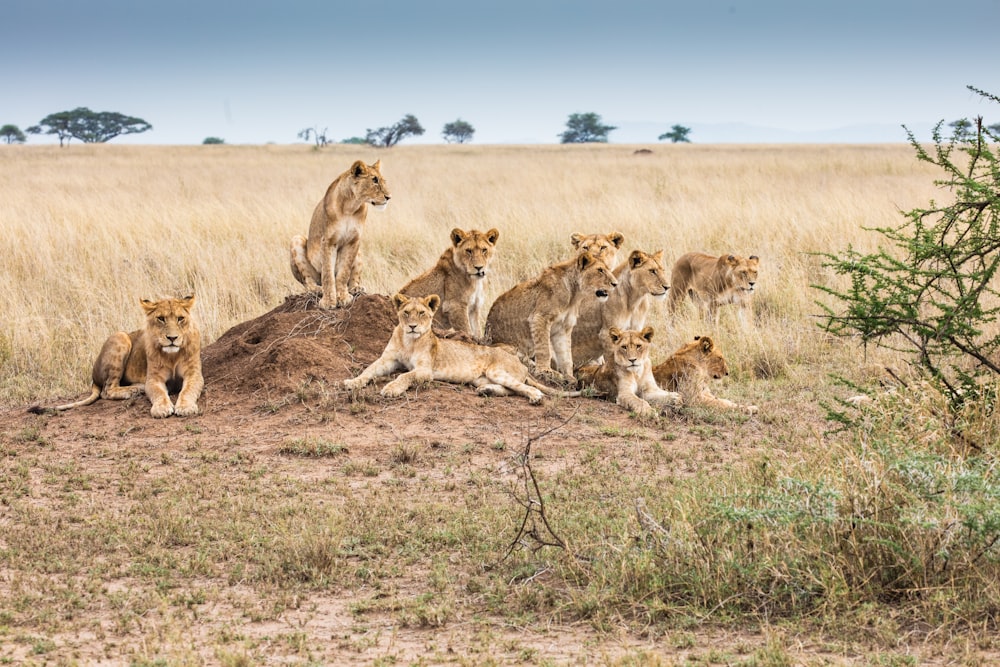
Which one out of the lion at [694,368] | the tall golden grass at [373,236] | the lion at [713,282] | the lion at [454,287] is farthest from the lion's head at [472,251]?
the lion at [713,282]

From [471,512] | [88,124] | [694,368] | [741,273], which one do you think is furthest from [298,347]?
[88,124]

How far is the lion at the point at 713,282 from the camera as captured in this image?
40.1 feet

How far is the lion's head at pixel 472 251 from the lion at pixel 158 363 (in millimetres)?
2255

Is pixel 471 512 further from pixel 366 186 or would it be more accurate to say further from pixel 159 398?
pixel 366 186

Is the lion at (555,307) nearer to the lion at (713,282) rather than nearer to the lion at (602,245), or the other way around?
the lion at (602,245)

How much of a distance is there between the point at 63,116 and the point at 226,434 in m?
52.4

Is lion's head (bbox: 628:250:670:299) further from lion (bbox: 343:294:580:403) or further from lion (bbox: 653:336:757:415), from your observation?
lion (bbox: 343:294:580:403)

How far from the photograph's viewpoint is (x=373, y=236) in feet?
52.9

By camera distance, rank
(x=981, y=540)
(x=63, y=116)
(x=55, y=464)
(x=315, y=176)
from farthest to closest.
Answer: (x=63, y=116) → (x=315, y=176) → (x=55, y=464) → (x=981, y=540)

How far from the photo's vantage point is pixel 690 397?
29.5ft

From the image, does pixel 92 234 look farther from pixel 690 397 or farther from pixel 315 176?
pixel 315 176

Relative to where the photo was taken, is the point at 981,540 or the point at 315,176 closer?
the point at 981,540

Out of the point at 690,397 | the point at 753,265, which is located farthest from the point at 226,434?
the point at 753,265

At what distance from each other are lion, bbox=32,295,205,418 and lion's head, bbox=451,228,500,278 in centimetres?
225
